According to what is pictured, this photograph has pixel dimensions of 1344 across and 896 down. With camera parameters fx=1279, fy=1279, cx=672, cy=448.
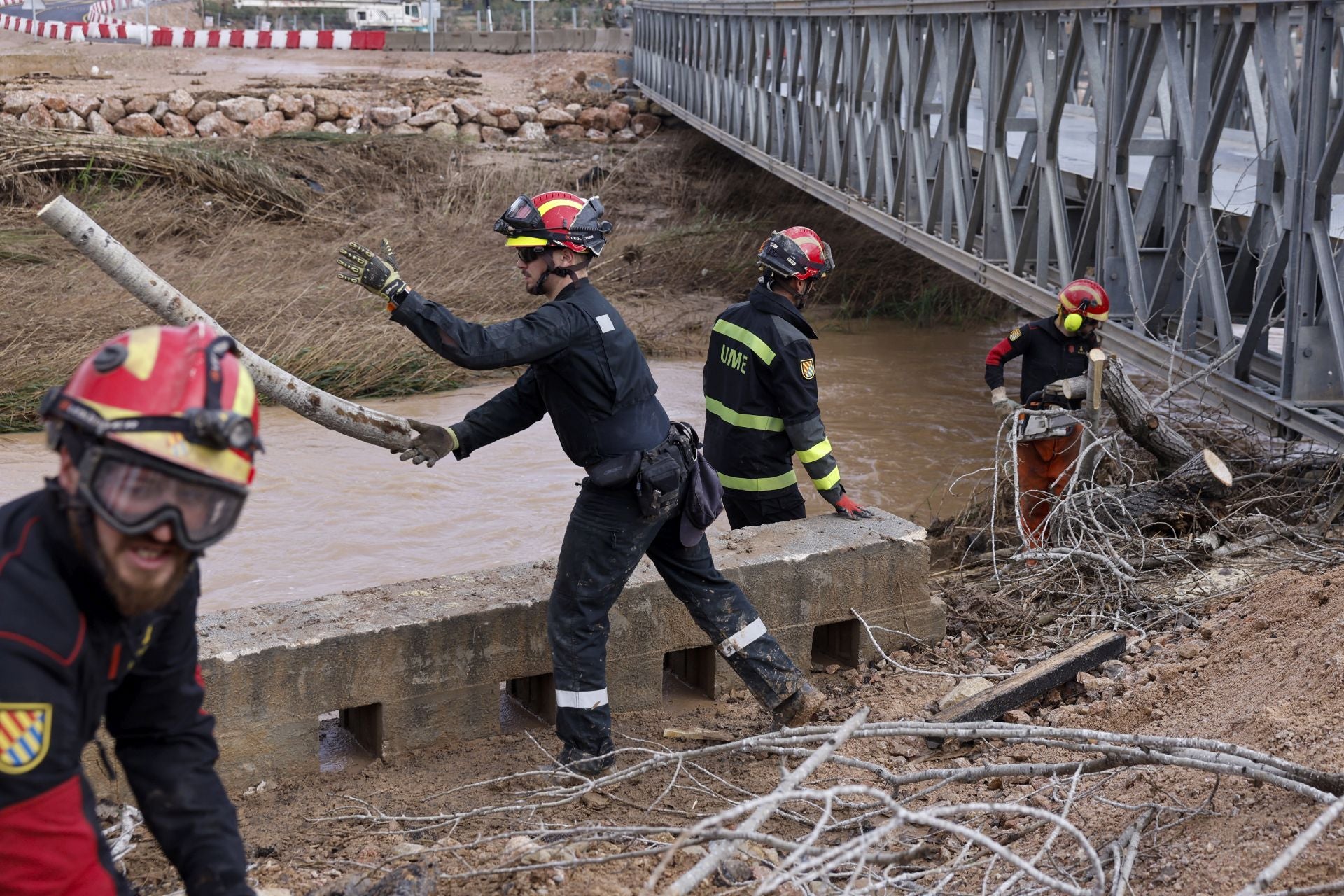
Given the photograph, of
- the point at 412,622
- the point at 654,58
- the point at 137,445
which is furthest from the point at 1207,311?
the point at 654,58

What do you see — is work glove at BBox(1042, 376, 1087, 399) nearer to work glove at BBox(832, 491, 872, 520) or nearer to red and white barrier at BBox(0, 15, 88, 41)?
work glove at BBox(832, 491, 872, 520)

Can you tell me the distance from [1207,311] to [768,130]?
26.8 feet

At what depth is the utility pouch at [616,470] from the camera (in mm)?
4383

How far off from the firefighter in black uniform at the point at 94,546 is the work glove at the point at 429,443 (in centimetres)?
264

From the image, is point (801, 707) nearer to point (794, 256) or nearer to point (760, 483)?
point (760, 483)

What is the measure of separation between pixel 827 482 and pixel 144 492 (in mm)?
3925

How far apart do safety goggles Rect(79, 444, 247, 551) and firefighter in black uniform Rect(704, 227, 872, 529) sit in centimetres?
372

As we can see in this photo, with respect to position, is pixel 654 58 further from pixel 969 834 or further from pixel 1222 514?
pixel 969 834

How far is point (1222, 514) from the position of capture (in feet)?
22.2

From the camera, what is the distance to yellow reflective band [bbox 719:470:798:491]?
589 cm

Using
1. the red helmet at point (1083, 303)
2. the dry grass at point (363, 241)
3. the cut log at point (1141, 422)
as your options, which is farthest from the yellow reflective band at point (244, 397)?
the dry grass at point (363, 241)

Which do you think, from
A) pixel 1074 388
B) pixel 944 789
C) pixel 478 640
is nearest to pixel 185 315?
pixel 478 640

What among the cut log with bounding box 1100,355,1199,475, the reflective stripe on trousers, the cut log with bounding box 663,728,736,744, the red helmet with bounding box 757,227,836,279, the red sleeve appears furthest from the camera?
the red sleeve

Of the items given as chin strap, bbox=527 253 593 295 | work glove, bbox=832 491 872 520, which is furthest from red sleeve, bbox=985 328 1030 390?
chin strap, bbox=527 253 593 295
